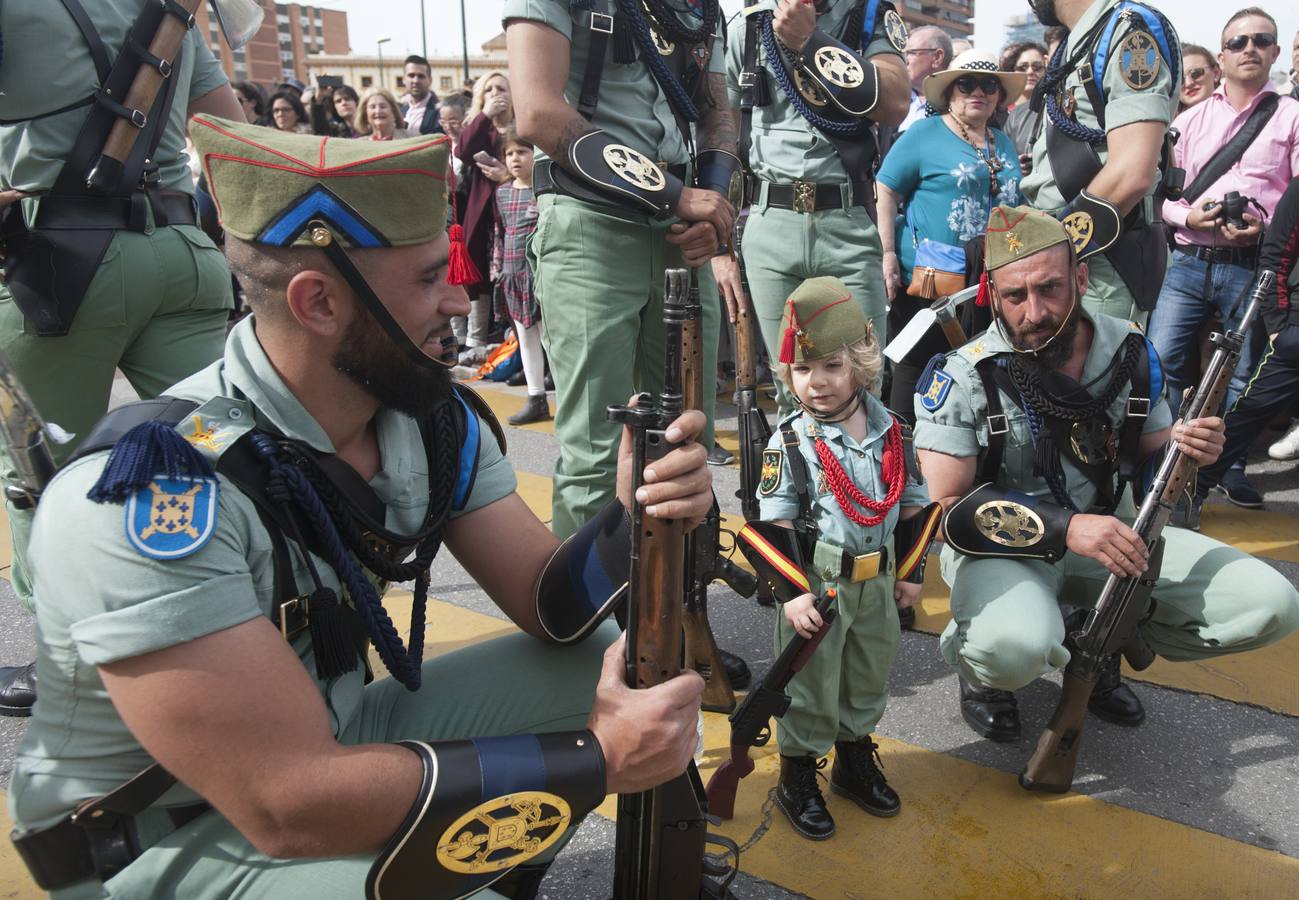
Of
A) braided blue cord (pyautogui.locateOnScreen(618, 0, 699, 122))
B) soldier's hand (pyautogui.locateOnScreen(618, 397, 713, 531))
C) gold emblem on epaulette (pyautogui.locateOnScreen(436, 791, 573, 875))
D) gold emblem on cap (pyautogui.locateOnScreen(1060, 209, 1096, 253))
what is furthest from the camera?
gold emblem on cap (pyautogui.locateOnScreen(1060, 209, 1096, 253))

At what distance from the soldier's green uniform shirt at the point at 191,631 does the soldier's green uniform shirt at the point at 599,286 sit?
0.97 metres

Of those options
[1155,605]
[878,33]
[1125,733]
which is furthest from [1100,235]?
[1125,733]

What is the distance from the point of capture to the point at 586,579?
1892 mm

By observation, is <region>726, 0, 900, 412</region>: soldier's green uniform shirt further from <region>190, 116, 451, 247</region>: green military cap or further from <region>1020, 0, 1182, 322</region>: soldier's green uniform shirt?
<region>190, 116, 451, 247</region>: green military cap

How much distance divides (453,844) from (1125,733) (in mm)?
2125

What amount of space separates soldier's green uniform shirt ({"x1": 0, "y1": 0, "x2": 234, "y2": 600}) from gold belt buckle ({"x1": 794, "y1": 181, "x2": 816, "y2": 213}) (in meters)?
1.93

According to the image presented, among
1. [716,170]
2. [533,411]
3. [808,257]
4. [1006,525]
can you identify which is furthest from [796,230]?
[533,411]

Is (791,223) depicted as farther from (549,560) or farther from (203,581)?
(203,581)

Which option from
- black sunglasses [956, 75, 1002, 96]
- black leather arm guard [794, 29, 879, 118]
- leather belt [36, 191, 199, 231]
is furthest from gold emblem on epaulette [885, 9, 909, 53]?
leather belt [36, 191, 199, 231]

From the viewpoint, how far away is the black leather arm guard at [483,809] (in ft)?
4.64

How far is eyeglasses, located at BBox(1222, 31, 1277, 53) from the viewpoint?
15.4ft

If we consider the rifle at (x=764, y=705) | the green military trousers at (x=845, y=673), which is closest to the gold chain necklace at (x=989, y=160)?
the green military trousers at (x=845, y=673)

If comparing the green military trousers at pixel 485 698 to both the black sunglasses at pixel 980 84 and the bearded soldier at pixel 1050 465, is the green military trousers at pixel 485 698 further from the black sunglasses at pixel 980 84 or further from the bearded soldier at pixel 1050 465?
the black sunglasses at pixel 980 84

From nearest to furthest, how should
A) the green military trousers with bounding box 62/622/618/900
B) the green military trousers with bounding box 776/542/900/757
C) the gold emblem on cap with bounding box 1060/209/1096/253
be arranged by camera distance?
the green military trousers with bounding box 62/622/618/900 < the green military trousers with bounding box 776/542/900/757 < the gold emblem on cap with bounding box 1060/209/1096/253
